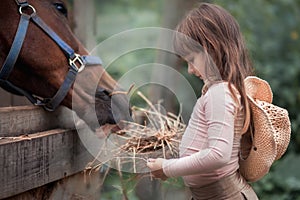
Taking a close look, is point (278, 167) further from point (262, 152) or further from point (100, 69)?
point (262, 152)

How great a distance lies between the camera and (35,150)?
74.0 inches

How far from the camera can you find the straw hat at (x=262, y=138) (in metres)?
1.83

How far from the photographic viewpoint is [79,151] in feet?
7.50

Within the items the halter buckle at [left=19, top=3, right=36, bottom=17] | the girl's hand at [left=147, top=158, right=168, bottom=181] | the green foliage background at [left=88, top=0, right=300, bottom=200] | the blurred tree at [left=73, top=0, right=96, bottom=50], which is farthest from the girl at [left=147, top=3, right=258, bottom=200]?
the green foliage background at [left=88, top=0, right=300, bottom=200]

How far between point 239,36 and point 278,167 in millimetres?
3653

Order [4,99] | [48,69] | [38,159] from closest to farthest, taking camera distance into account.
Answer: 1. [38,159]
2. [48,69]
3. [4,99]

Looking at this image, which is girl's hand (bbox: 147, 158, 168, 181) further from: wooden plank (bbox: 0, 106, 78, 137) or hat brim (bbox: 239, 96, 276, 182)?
wooden plank (bbox: 0, 106, 78, 137)

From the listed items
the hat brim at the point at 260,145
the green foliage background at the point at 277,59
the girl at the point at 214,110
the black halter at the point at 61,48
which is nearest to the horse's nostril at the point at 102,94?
the black halter at the point at 61,48

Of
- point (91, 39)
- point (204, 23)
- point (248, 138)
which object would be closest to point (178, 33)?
point (204, 23)

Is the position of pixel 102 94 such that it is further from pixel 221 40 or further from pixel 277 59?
pixel 277 59

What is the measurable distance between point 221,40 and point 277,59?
5.34m

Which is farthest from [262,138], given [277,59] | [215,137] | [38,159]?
[277,59]

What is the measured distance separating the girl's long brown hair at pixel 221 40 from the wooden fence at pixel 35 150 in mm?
628

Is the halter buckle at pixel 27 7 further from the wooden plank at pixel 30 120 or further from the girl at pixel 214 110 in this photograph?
the girl at pixel 214 110
